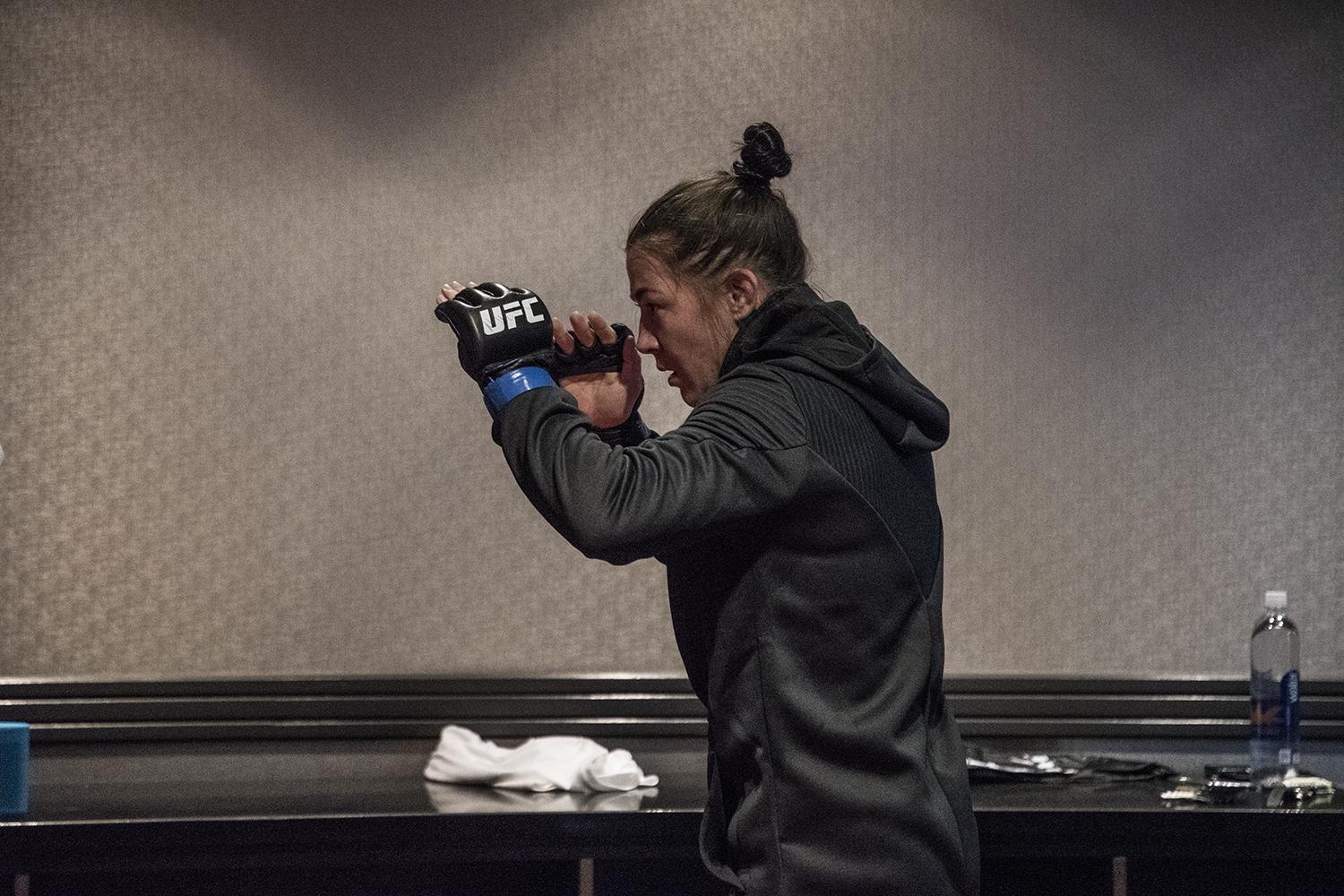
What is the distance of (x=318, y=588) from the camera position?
2.39 m

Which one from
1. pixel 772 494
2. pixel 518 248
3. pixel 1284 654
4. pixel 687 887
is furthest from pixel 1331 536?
pixel 772 494

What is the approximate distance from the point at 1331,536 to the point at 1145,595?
38cm

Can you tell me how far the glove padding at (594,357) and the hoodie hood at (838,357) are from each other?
193 mm

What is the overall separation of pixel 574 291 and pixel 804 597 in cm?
135

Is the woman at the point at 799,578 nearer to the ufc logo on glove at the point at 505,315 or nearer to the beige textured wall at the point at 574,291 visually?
the ufc logo on glove at the point at 505,315

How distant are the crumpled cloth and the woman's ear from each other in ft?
3.20

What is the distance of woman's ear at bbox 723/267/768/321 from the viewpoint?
1384mm

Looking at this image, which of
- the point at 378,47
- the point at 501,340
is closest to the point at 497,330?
the point at 501,340

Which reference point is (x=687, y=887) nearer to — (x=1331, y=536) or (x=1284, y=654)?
(x=1284, y=654)

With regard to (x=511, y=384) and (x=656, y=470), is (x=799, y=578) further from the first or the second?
(x=511, y=384)

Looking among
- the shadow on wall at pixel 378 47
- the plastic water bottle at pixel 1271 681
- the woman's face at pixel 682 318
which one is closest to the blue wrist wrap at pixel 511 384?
the woman's face at pixel 682 318

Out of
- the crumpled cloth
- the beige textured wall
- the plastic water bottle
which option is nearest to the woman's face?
the crumpled cloth

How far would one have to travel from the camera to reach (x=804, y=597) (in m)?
1.25

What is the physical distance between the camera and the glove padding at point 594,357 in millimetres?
1506
